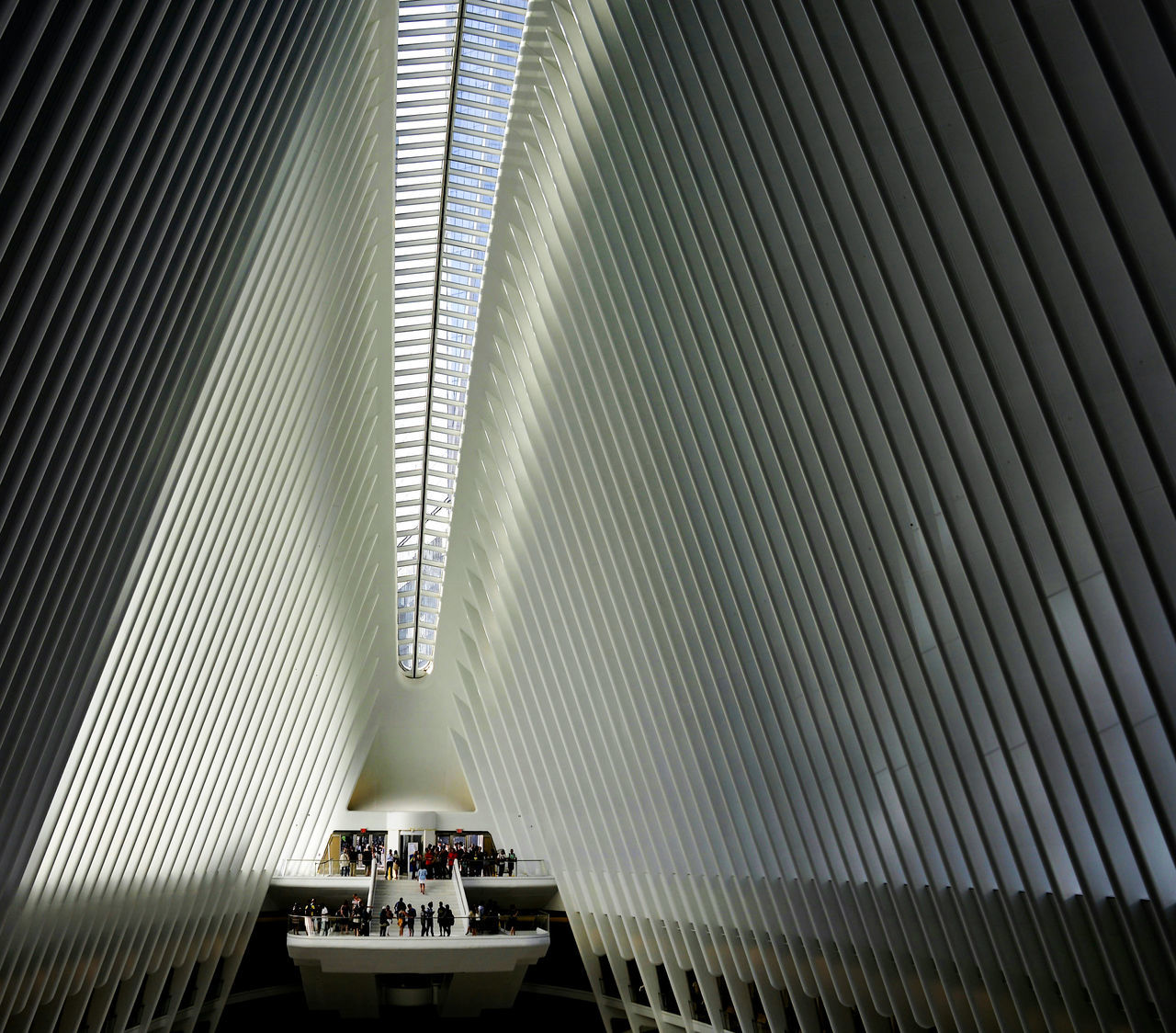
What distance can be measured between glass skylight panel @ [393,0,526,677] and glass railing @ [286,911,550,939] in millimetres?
9952

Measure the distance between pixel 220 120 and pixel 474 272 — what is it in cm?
1047

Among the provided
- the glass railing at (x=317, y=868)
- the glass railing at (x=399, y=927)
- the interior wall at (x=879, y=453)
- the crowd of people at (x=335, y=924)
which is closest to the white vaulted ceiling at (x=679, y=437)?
the interior wall at (x=879, y=453)

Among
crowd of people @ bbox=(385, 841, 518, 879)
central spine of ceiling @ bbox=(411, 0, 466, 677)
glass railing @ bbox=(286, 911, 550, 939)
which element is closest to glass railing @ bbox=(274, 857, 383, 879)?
crowd of people @ bbox=(385, 841, 518, 879)

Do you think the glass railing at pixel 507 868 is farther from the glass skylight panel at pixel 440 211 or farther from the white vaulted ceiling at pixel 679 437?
the glass skylight panel at pixel 440 211

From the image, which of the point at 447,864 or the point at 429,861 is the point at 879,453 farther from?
the point at 447,864

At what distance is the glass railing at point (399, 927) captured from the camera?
2283cm

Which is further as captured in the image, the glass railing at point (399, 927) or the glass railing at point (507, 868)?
the glass railing at point (507, 868)

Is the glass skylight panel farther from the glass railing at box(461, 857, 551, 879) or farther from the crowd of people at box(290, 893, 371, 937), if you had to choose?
the crowd of people at box(290, 893, 371, 937)

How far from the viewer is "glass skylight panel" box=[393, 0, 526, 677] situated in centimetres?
1509

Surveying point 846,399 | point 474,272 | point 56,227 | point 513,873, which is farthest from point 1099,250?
point 513,873

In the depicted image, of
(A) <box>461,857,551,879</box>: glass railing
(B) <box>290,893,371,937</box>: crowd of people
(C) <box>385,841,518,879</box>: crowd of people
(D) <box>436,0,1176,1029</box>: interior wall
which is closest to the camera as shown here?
(D) <box>436,0,1176,1029</box>: interior wall

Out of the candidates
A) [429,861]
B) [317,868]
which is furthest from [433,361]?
[317,868]

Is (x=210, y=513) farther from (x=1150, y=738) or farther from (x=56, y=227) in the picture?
(x=1150, y=738)

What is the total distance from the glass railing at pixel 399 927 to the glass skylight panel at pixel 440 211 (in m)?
9.95
